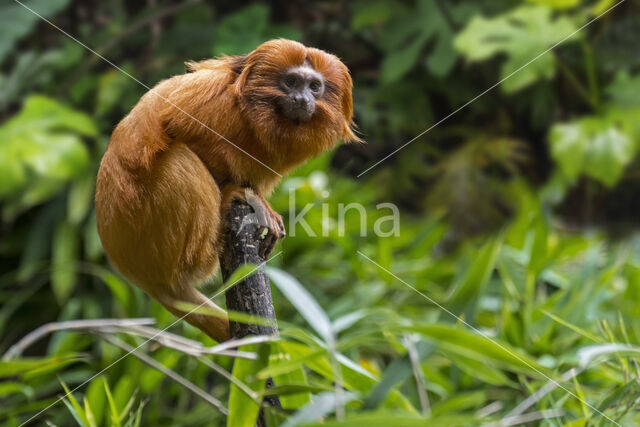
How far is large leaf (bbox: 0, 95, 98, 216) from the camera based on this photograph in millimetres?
2863

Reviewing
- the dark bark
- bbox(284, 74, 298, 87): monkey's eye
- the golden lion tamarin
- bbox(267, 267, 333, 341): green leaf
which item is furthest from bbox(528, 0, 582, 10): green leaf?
bbox(267, 267, 333, 341): green leaf

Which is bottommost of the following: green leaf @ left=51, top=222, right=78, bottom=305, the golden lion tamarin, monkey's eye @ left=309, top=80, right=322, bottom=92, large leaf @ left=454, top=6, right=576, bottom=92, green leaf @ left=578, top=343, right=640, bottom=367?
green leaf @ left=51, top=222, right=78, bottom=305

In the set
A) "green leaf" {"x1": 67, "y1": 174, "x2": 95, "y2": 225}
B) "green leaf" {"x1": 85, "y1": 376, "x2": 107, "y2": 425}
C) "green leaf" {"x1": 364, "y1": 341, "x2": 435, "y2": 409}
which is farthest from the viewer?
"green leaf" {"x1": 67, "y1": 174, "x2": 95, "y2": 225}

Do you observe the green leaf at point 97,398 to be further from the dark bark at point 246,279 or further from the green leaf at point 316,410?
the green leaf at point 316,410

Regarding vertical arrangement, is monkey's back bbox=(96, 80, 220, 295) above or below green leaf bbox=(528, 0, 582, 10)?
below

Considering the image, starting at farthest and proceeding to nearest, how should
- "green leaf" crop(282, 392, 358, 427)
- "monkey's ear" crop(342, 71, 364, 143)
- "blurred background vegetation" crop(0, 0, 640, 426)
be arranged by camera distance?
"blurred background vegetation" crop(0, 0, 640, 426)
"monkey's ear" crop(342, 71, 364, 143)
"green leaf" crop(282, 392, 358, 427)

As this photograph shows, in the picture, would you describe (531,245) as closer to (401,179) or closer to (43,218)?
(401,179)

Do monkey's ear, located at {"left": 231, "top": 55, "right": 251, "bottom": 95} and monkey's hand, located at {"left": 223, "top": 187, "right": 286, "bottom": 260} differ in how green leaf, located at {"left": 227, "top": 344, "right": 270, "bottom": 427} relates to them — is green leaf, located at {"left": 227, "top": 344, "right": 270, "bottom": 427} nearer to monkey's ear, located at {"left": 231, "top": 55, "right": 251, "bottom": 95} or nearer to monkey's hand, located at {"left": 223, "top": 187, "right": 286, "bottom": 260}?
monkey's hand, located at {"left": 223, "top": 187, "right": 286, "bottom": 260}

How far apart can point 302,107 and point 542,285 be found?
181 cm

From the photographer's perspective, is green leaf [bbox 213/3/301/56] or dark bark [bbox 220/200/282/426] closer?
dark bark [bbox 220/200/282/426]

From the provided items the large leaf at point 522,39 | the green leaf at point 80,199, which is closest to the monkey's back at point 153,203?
the green leaf at point 80,199

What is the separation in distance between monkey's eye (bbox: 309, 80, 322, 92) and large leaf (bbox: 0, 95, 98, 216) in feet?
6.18

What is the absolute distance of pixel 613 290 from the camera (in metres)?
2.81

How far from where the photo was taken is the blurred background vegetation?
214 centimetres
